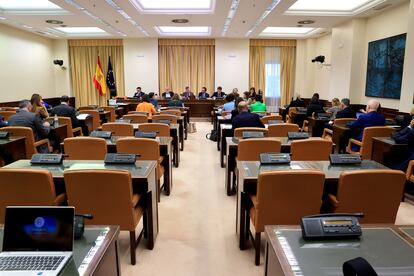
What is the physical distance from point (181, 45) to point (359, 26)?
22.3ft

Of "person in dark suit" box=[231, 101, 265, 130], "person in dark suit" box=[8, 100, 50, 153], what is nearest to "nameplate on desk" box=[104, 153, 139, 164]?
"person in dark suit" box=[231, 101, 265, 130]

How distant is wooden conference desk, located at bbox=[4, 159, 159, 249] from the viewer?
246cm

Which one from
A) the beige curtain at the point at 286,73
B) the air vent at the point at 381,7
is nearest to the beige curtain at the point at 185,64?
the beige curtain at the point at 286,73

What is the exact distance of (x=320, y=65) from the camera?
11.9m

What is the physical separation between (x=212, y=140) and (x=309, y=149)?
4.44 m

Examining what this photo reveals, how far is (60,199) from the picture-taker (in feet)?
7.82

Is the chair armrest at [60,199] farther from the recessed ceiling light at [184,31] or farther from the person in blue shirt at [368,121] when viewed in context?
the recessed ceiling light at [184,31]

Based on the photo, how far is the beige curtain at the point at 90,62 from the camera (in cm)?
1305

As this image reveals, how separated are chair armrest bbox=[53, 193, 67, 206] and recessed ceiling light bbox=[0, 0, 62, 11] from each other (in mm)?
7256

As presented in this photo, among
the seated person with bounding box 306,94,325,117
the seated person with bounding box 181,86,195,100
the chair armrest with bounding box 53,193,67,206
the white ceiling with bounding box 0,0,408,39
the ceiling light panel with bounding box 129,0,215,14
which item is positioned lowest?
the chair armrest with bounding box 53,193,67,206

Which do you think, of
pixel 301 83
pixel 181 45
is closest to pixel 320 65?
pixel 301 83

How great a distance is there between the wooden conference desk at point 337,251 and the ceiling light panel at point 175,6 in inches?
287

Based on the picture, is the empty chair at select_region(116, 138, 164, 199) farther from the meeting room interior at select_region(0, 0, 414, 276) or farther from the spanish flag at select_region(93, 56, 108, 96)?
the spanish flag at select_region(93, 56, 108, 96)

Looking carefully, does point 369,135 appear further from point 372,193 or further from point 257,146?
point 372,193
